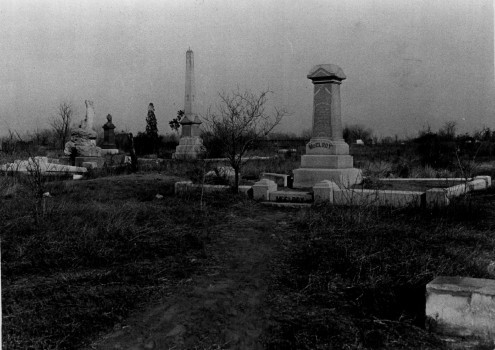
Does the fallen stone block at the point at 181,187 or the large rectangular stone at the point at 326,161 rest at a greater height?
the large rectangular stone at the point at 326,161

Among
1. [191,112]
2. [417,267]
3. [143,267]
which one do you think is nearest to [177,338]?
[143,267]

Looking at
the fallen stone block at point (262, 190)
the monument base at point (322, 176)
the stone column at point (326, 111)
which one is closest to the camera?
the fallen stone block at point (262, 190)

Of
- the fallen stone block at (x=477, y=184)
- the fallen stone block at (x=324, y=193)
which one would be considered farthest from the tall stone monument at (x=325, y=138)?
the fallen stone block at (x=477, y=184)

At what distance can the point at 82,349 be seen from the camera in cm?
329

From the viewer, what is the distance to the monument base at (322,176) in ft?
37.9

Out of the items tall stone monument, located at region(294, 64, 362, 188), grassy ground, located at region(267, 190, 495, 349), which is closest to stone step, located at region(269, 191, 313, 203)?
tall stone monument, located at region(294, 64, 362, 188)

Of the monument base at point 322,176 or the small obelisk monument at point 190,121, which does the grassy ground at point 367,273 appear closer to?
the monument base at point 322,176

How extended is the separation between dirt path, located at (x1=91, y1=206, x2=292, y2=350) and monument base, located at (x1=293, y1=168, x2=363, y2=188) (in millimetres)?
5727

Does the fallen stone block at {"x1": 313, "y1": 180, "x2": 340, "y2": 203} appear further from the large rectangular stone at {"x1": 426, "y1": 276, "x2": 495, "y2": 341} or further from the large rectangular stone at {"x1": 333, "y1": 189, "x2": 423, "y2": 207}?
the large rectangular stone at {"x1": 426, "y1": 276, "x2": 495, "y2": 341}

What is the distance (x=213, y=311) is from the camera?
13.2 feet

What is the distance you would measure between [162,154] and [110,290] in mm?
25558

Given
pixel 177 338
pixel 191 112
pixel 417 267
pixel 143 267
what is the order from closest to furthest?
1. pixel 177 338
2. pixel 417 267
3. pixel 143 267
4. pixel 191 112

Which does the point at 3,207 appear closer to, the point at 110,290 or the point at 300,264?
the point at 110,290

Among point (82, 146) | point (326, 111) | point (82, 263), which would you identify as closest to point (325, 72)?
point (326, 111)
